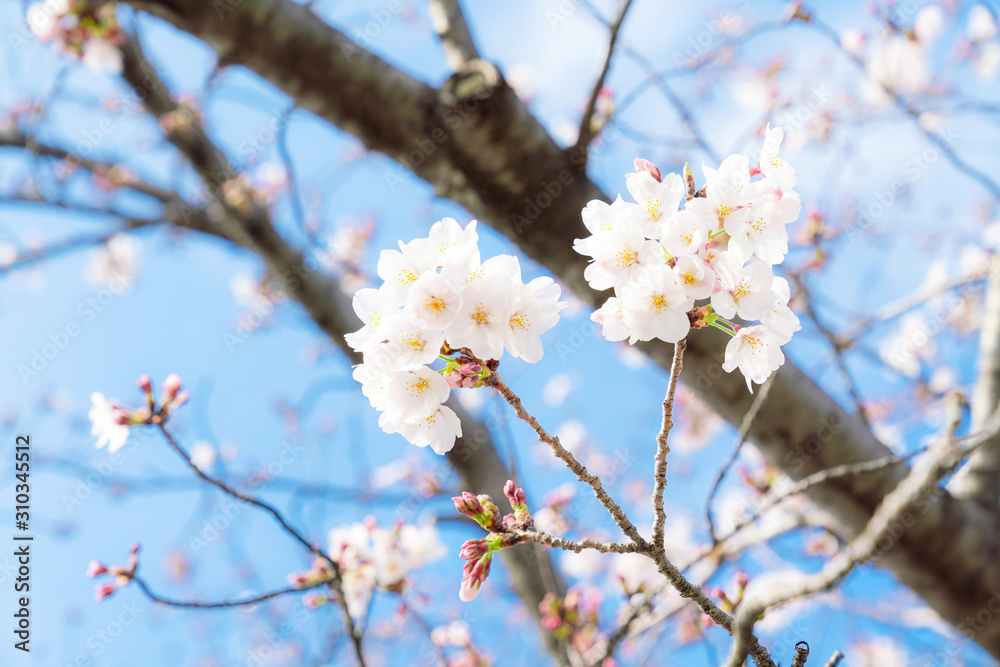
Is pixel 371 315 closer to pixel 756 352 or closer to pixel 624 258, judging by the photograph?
pixel 624 258

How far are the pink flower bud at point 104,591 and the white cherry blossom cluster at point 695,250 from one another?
1.49 meters

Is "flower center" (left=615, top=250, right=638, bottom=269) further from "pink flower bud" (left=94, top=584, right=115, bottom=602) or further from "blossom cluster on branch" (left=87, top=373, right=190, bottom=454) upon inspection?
"pink flower bud" (left=94, top=584, right=115, bottom=602)

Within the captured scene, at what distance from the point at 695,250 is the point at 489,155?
1.12 m

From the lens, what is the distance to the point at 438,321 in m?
0.70

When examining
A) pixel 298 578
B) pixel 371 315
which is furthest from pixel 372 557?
pixel 371 315

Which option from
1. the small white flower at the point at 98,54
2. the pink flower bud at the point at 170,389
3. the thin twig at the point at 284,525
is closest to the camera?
the thin twig at the point at 284,525

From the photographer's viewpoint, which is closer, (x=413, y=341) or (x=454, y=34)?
(x=413, y=341)

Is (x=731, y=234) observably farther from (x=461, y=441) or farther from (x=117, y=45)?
(x=117, y=45)

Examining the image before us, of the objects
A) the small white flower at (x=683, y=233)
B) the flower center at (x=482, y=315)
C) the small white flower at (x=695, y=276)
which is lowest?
the small white flower at (x=695, y=276)

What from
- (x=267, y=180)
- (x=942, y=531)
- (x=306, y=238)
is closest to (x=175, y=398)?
(x=306, y=238)

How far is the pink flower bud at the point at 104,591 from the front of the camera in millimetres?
1446

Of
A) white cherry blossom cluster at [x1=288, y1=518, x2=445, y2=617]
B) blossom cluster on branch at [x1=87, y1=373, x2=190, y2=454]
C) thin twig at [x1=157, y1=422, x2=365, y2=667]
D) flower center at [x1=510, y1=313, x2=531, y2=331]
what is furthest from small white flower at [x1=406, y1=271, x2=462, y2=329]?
white cherry blossom cluster at [x1=288, y1=518, x2=445, y2=617]

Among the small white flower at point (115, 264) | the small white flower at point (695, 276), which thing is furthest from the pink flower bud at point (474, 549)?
the small white flower at point (115, 264)

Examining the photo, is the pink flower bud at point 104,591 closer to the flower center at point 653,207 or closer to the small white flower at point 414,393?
the small white flower at point 414,393
